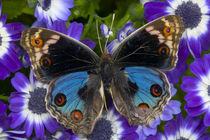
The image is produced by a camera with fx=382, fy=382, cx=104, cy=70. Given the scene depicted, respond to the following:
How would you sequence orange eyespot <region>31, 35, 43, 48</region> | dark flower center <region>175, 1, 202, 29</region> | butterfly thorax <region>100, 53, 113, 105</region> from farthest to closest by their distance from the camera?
dark flower center <region>175, 1, 202, 29</region> → butterfly thorax <region>100, 53, 113, 105</region> → orange eyespot <region>31, 35, 43, 48</region>

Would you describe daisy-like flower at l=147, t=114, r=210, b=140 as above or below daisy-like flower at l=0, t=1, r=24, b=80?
below

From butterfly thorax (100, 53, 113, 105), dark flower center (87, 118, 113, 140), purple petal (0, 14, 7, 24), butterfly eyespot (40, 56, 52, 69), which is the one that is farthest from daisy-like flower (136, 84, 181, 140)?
purple petal (0, 14, 7, 24)

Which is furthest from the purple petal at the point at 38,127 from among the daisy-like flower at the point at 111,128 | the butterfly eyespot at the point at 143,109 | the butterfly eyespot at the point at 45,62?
the butterfly eyespot at the point at 143,109

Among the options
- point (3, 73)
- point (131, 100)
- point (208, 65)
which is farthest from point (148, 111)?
point (3, 73)

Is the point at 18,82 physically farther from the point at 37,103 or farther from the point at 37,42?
the point at 37,42

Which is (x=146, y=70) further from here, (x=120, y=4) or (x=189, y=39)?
(x=120, y=4)

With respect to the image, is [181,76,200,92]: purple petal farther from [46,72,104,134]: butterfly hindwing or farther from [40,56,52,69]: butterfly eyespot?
[40,56,52,69]: butterfly eyespot

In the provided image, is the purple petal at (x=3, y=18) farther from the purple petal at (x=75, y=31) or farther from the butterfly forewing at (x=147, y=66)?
the butterfly forewing at (x=147, y=66)
